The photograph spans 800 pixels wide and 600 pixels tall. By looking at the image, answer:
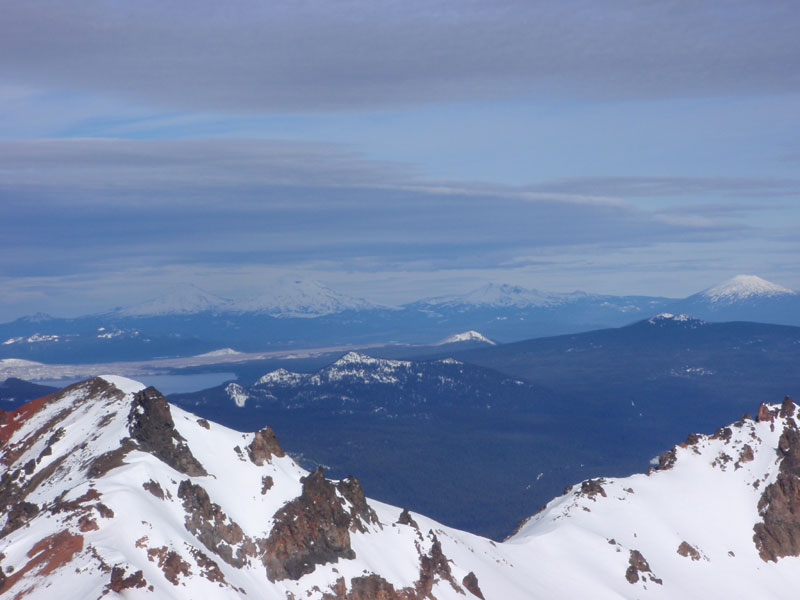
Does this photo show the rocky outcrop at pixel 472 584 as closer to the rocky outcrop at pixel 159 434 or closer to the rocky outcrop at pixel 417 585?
the rocky outcrop at pixel 417 585

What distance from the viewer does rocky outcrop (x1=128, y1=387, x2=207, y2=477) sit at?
150m

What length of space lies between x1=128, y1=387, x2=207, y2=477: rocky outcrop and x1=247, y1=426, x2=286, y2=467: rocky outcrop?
1130cm

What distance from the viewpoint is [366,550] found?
154 metres

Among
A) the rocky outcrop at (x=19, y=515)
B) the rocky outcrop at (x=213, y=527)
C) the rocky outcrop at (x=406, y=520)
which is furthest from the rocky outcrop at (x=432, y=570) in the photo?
the rocky outcrop at (x=19, y=515)

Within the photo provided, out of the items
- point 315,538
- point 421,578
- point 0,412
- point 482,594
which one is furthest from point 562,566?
point 0,412

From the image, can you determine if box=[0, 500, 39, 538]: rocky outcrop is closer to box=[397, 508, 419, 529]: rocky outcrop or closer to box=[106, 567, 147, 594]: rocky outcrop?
box=[106, 567, 147, 594]: rocky outcrop

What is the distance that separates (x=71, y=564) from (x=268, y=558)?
3746 cm

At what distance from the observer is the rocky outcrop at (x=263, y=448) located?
159875mm

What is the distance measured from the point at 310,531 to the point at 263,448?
2161cm

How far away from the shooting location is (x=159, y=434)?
6029 inches

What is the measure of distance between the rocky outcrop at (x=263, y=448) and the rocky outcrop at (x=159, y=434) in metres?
11.3

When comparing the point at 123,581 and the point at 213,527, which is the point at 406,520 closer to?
the point at 213,527

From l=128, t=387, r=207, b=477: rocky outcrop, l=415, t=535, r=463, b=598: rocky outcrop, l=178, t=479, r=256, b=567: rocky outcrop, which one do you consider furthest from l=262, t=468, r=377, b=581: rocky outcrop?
l=128, t=387, r=207, b=477: rocky outcrop

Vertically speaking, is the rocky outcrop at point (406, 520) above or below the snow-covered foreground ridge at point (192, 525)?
below
